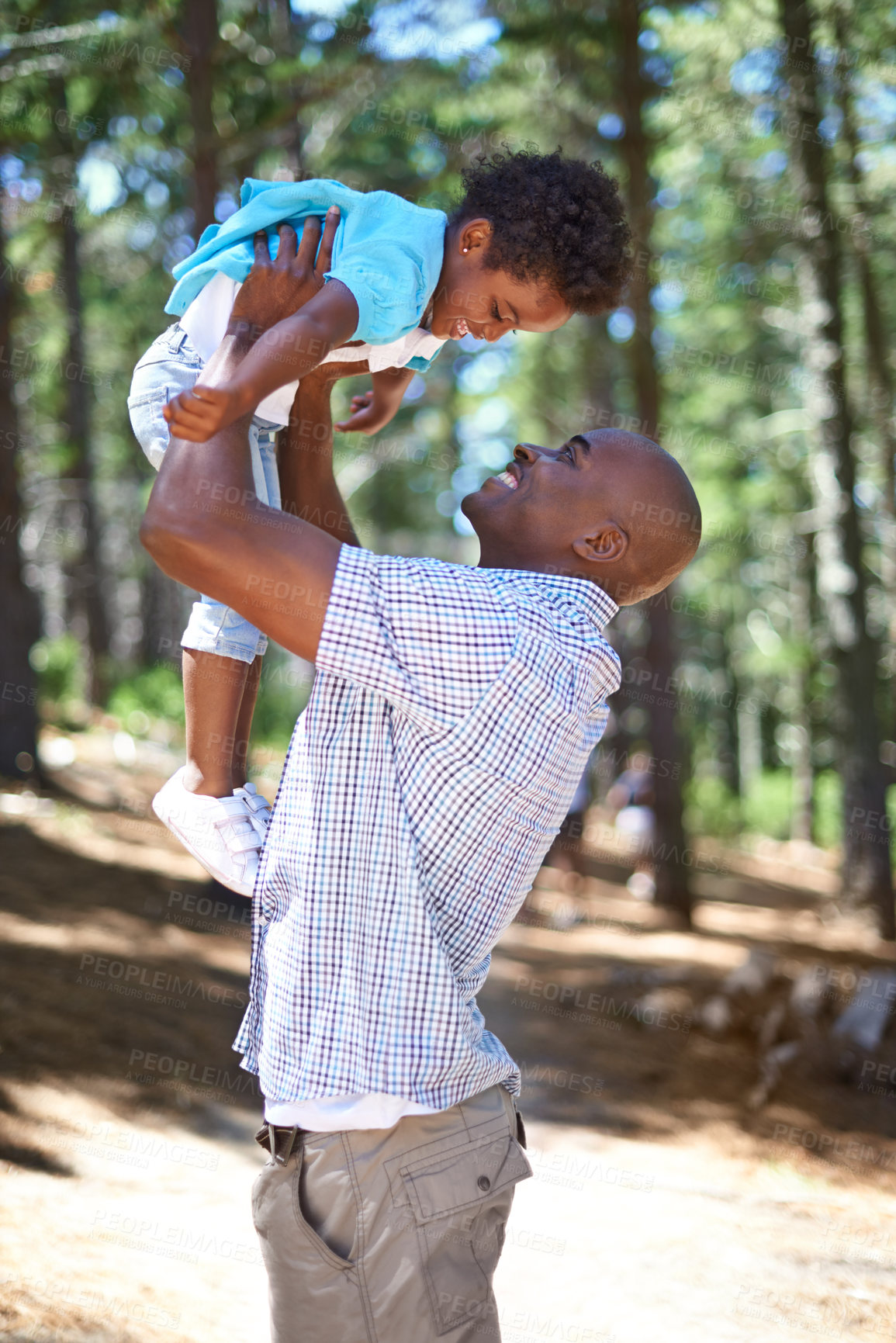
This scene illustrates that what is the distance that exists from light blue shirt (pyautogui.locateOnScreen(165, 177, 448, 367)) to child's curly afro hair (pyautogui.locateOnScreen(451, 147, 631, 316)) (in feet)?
0.64

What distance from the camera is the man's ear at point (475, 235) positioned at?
7.35 feet

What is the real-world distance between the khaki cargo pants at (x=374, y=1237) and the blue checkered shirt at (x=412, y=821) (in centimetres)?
10

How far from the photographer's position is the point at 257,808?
6.47 ft

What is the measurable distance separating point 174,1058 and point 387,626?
5.68 m

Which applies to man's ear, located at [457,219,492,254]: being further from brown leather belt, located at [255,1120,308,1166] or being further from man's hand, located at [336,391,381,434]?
brown leather belt, located at [255,1120,308,1166]

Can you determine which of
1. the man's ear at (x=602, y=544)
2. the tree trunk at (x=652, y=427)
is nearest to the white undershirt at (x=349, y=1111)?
the man's ear at (x=602, y=544)

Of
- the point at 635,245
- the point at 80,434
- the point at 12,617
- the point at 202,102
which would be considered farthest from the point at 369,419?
the point at 80,434

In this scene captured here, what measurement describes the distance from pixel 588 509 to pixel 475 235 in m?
0.75

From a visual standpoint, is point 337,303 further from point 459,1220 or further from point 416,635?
point 459,1220

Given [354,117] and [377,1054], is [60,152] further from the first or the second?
[377,1054]

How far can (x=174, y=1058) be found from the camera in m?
6.49

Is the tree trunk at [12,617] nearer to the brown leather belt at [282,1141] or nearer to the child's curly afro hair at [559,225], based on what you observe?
the child's curly afro hair at [559,225]

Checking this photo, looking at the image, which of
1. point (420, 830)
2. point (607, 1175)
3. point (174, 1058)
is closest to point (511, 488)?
point (420, 830)

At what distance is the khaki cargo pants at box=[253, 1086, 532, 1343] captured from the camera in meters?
1.63
